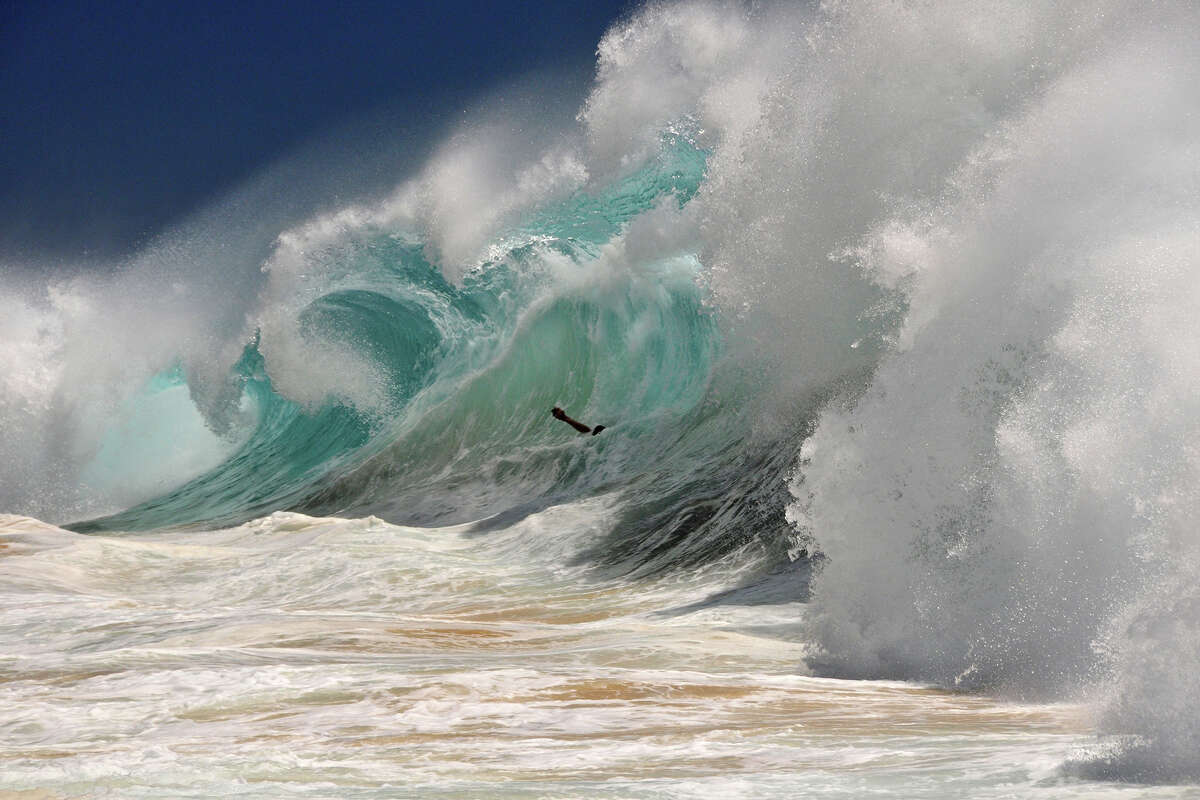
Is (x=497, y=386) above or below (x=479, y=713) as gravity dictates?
above

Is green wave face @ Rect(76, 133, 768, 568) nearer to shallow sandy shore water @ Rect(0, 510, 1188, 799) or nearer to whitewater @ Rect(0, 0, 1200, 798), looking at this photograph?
whitewater @ Rect(0, 0, 1200, 798)

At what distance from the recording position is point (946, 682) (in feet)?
19.7

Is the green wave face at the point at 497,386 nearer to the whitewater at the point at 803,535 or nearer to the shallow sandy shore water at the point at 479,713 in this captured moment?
the whitewater at the point at 803,535

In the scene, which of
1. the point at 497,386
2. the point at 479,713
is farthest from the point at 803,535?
the point at 497,386

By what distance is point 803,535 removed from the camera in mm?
7324

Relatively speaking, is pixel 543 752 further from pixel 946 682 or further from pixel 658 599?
pixel 658 599

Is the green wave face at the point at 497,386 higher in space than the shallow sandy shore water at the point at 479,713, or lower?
higher

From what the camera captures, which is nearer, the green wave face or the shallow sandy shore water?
the shallow sandy shore water

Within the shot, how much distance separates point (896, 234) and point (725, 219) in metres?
5.03

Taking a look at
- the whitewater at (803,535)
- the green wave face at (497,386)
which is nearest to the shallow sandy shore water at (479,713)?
the whitewater at (803,535)

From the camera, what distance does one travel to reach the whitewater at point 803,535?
14.3 ft

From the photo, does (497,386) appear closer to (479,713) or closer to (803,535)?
(803,535)

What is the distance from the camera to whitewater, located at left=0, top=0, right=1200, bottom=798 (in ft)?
14.3

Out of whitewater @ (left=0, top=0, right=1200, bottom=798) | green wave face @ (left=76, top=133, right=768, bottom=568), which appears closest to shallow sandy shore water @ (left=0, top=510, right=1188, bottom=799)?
whitewater @ (left=0, top=0, right=1200, bottom=798)
